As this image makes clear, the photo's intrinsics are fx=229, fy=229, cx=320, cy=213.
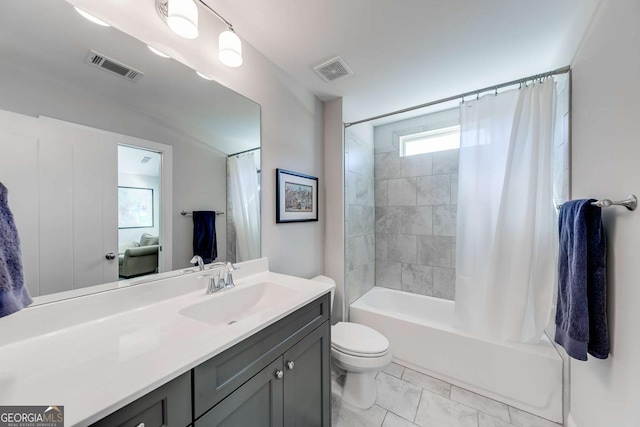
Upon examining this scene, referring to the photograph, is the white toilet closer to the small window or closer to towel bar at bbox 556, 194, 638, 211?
towel bar at bbox 556, 194, 638, 211

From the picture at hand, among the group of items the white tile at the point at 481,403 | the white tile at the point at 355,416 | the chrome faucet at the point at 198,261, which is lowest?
the white tile at the point at 355,416

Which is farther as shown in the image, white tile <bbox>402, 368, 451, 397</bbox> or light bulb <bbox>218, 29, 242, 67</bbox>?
white tile <bbox>402, 368, 451, 397</bbox>

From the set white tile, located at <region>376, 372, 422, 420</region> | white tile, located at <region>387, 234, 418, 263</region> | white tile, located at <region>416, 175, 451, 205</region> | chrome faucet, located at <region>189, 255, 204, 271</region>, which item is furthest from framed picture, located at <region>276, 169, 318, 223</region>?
white tile, located at <region>376, 372, 422, 420</region>

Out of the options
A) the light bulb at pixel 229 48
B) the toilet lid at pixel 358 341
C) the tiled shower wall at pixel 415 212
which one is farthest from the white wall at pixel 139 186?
the tiled shower wall at pixel 415 212

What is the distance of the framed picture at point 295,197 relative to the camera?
1680 mm

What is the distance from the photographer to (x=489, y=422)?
1.41 meters

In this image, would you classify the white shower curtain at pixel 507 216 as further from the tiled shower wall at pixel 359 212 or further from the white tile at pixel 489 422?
the tiled shower wall at pixel 359 212

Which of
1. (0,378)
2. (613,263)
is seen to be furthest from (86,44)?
(613,263)

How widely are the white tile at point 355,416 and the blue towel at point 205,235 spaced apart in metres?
1.28

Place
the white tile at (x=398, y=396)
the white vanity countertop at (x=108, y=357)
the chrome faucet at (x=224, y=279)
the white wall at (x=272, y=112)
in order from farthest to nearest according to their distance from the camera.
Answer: the white tile at (x=398, y=396)
the chrome faucet at (x=224, y=279)
the white wall at (x=272, y=112)
the white vanity countertop at (x=108, y=357)

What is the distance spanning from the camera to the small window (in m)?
2.41

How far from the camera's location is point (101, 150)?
91 cm

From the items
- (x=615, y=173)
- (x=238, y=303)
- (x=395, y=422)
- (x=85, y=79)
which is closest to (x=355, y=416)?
(x=395, y=422)

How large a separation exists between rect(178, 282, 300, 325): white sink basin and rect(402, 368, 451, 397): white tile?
135cm
